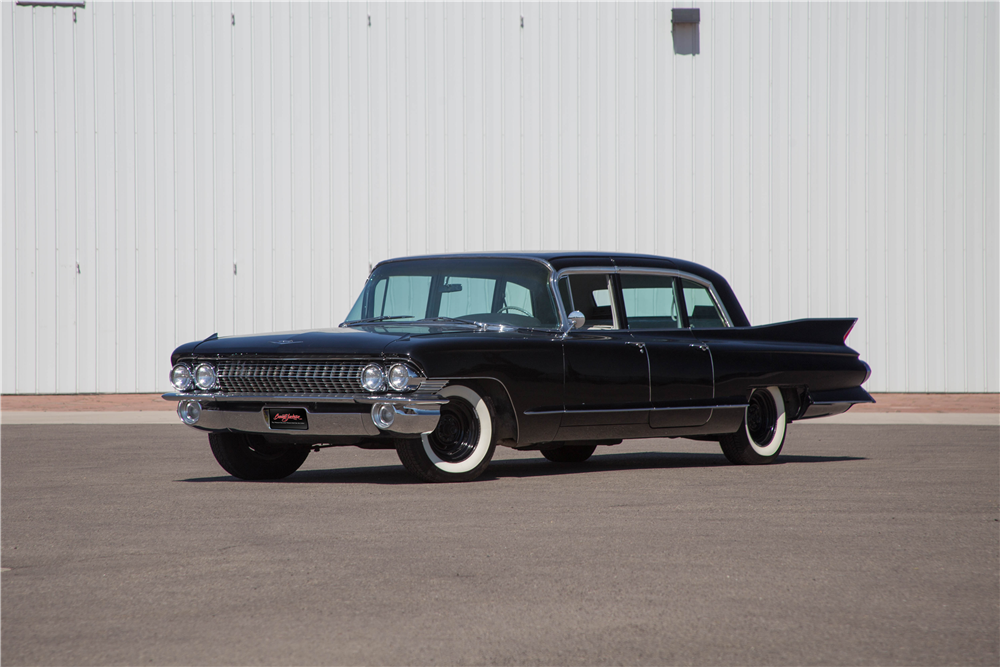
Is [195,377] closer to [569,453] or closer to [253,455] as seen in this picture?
[253,455]

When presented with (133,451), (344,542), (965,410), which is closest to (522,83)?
(965,410)

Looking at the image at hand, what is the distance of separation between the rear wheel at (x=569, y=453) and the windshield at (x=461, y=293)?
1.81 meters

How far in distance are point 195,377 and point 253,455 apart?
0.71 meters

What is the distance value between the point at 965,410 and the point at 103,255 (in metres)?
14.1

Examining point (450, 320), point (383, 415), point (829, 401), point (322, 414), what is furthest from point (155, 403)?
point (383, 415)

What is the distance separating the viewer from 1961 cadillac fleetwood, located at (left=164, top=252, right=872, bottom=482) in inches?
335

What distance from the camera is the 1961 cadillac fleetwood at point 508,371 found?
852cm

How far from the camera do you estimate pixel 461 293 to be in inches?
383

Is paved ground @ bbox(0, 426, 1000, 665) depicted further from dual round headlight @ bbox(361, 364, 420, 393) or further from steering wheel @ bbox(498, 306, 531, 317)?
steering wheel @ bbox(498, 306, 531, 317)

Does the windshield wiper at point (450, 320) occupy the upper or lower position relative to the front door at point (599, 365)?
upper

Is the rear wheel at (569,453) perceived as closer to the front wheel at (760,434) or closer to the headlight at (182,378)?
the front wheel at (760,434)

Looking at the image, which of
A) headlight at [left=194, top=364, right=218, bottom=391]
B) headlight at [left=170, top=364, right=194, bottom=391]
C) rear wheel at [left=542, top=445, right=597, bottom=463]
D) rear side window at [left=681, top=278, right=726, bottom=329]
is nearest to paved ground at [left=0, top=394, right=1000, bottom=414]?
rear side window at [left=681, top=278, right=726, bottom=329]

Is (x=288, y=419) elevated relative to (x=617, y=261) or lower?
lower

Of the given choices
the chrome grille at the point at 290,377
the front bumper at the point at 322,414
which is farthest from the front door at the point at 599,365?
the chrome grille at the point at 290,377
